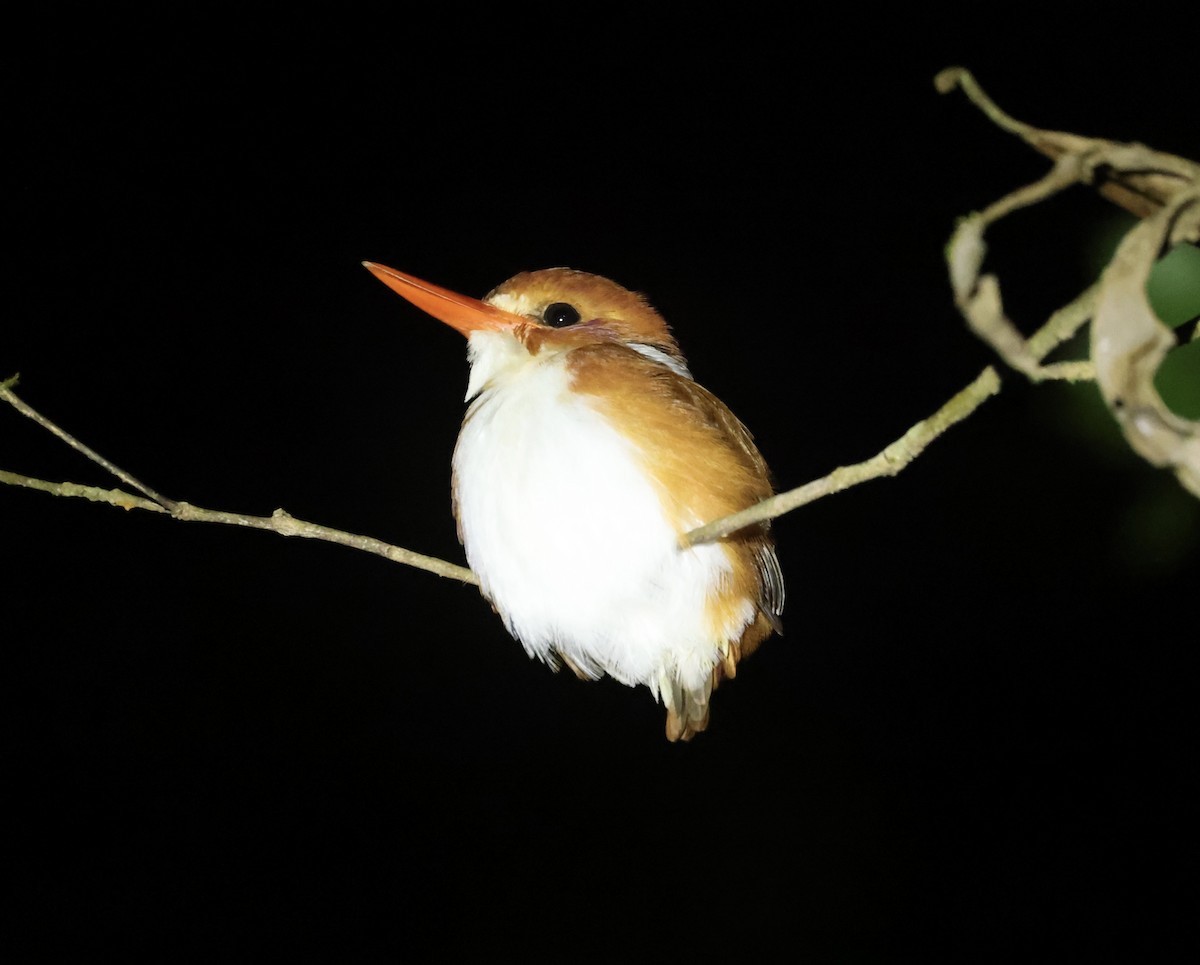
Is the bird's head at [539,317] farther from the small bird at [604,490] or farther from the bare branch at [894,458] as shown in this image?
the bare branch at [894,458]

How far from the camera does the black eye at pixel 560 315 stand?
1.39 metres

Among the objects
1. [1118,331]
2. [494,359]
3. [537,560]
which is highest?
[494,359]

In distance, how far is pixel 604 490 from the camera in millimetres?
1144

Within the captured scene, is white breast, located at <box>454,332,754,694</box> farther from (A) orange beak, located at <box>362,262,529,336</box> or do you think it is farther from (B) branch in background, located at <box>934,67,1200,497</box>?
(B) branch in background, located at <box>934,67,1200,497</box>

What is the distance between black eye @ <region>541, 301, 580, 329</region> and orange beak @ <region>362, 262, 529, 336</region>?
0.07 m

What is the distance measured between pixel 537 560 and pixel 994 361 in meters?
0.78

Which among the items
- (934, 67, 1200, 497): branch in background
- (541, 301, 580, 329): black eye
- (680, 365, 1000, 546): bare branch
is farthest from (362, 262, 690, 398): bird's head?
(934, 67, 1200, 497): branch in background

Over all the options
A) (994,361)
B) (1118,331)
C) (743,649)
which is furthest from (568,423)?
(1118,331)

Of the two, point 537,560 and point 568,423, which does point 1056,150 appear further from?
point 537,560

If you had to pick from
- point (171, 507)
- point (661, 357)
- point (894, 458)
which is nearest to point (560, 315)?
point (661, 357)

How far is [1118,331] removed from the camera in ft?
1.30

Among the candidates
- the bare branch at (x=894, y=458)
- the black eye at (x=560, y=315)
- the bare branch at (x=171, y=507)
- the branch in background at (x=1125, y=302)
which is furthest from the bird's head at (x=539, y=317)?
the branch in background at (x=1125, y=302)

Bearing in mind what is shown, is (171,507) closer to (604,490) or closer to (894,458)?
(604,490)

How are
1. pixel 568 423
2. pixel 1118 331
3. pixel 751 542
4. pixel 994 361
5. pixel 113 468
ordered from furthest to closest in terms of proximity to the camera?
pixel 751 542 < pixel 568 423 < pixel 113 468 < pixel 994 361 < pixel 1118 331
